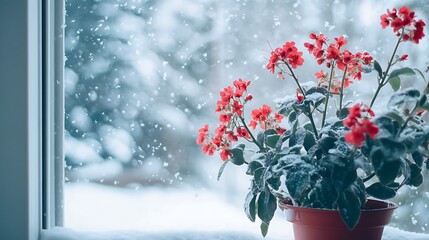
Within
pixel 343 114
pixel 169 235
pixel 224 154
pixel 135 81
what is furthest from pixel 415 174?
pixel 135 81

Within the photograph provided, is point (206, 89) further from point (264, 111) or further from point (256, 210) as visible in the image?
point (256, 210)

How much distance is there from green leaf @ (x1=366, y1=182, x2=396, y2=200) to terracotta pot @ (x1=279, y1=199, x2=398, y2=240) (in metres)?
0.03

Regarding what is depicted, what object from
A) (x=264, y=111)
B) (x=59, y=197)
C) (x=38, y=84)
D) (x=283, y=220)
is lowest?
(x=283, y=220)

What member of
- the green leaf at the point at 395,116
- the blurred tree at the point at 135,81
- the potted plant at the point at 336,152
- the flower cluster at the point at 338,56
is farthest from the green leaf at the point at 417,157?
the blurred tree at the point at 135,81

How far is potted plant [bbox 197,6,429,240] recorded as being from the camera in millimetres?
971

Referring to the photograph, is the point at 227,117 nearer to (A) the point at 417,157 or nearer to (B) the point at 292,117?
(B) the point at 292,117

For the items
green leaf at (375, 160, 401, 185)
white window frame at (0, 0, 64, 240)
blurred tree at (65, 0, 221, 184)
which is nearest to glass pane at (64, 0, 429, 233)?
blurred tree at (65, 0, 221, 184)

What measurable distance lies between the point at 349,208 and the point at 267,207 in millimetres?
196

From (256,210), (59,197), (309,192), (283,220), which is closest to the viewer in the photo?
(309,192)

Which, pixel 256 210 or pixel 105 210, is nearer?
pixel 256 210

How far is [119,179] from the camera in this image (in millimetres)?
1407

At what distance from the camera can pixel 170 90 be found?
1423mm

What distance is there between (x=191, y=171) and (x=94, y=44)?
43cm

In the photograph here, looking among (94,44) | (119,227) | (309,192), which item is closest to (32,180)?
(119,227)
